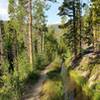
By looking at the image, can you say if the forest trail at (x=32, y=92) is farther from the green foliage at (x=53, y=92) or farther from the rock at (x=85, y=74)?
the rock at (x=85, y=74)

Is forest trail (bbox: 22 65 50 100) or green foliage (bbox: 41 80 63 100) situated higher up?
green foliage (bbox: 41 80 63 100)

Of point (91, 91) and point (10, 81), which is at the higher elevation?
point (10, 81)

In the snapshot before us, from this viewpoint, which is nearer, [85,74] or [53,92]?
[53,92]

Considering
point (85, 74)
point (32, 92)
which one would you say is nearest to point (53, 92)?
point (32, 92)

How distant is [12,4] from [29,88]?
35643 mm

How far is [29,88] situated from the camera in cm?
2470

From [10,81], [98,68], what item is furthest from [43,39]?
[10,81]

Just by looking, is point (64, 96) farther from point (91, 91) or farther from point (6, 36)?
point (6, 36)

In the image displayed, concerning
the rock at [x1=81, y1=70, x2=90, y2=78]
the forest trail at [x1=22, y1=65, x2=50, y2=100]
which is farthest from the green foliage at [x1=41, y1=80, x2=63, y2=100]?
the rock at [x1=81, y1=70, x2=90, y2=78]

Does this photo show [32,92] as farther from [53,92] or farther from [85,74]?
[85,74]

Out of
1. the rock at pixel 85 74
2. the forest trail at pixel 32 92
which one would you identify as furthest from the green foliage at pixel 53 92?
the rock at pixel 85 74

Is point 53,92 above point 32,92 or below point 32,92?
above

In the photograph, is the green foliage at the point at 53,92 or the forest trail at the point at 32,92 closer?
the green foliage at the point at 53,92

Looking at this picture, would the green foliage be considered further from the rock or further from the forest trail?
the rock
